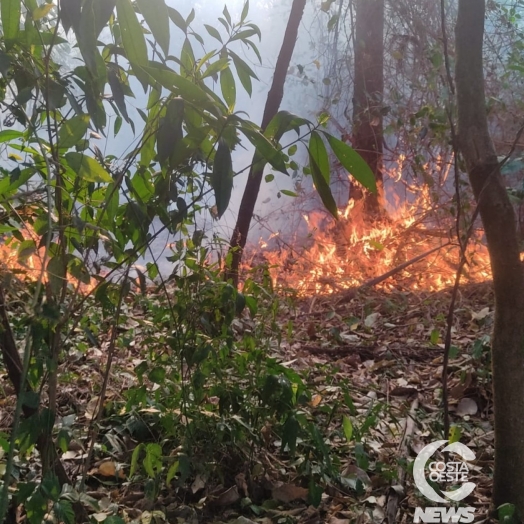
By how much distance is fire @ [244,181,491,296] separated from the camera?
9.90 feet

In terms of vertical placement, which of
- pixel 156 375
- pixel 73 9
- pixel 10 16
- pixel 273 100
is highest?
pixel 273 100

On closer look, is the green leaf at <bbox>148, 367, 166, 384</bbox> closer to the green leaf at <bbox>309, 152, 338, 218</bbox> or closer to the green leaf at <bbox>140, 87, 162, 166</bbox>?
the green leaf at <bbox>140, 87, 162, 166</bbox>

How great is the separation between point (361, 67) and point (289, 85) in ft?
3.14

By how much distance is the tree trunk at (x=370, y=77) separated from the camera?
142 inches

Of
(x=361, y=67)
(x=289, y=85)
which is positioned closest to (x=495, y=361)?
(x=361, y=67)

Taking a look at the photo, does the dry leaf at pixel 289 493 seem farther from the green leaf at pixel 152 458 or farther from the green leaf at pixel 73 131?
the green leaf at pixel 73 131

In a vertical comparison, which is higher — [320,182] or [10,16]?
[10,16]

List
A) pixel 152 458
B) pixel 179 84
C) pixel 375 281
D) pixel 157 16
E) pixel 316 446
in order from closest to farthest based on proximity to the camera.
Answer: pixel 157 16 → pixel 179 84 → pixel 152 458 → pixel 316 446 → pixel 375 281

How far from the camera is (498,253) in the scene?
94 cm

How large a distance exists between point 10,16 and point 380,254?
279 cm

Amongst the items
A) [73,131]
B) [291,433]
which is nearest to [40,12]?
[73,131]

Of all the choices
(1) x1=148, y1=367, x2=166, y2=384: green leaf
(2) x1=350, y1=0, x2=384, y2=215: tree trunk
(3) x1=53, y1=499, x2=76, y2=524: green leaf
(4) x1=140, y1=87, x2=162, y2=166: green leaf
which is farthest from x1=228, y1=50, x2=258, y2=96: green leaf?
(2) x1=350, y1=0, x2=384, y2=215: tree trunk

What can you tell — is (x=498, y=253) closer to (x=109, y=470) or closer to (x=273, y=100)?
(x=109, y=470)

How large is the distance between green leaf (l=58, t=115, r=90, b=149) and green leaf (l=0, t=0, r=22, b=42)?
0.44 ft
